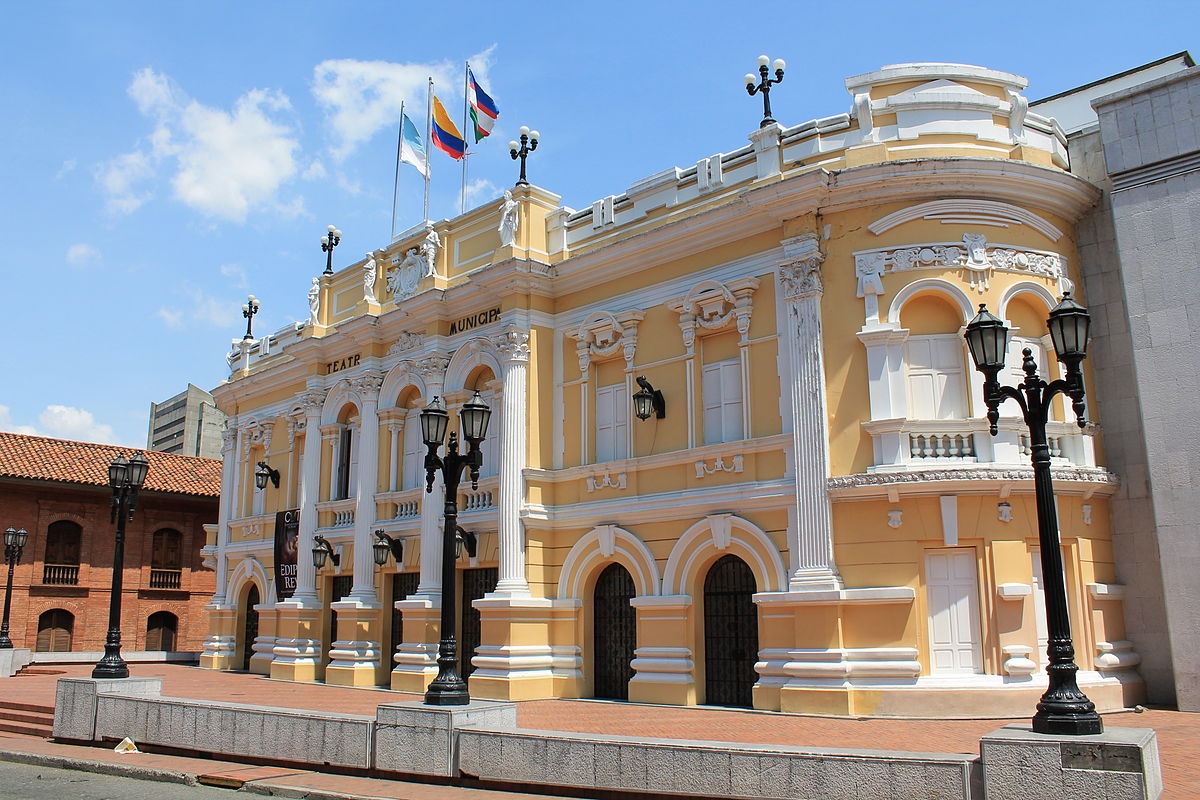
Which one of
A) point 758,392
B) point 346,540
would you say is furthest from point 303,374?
point 758,392

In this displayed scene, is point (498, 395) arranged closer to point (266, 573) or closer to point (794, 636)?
point (794, 636)

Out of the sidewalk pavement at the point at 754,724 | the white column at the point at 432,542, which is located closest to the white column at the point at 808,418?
the sidewalk pavement at the point at 754,724

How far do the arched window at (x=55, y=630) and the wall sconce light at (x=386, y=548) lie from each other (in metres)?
18.5

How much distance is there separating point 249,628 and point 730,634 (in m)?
17.2

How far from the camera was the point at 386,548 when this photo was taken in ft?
74.8

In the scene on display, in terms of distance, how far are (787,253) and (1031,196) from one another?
407cm

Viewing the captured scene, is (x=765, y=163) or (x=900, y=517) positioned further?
(x=765, y=163)

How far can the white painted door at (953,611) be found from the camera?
15.2 m

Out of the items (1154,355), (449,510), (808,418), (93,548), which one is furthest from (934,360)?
(93,548)

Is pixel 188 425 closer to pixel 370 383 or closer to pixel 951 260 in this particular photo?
pixel 370 383

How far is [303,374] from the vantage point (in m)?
27.6

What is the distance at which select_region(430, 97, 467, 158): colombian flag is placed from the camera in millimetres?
24203

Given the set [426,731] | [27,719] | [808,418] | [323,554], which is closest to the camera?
[426,731]

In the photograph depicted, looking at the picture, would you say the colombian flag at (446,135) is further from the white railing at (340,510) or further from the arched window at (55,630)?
the arched window at (55,630)
